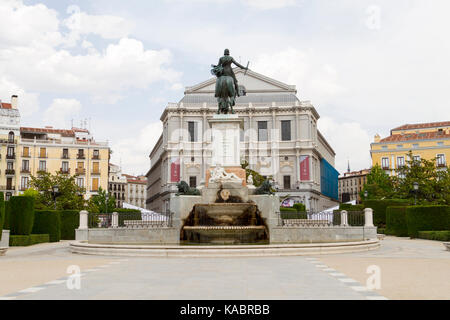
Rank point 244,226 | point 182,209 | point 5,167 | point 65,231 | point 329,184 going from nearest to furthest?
point 244,226, point 182,209, point 65,231, point 5,167, point 329,184

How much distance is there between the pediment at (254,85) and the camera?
106188 mm

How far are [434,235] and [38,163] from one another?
2894 inches

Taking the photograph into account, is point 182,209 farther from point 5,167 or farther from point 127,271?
point 5,167

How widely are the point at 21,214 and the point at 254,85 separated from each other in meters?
86.7

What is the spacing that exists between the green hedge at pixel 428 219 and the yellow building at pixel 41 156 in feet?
210

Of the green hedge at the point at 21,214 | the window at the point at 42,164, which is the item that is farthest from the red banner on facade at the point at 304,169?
the green hedge at the point at 21,214

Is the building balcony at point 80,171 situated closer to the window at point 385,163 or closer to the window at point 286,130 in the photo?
the window at point 286,130

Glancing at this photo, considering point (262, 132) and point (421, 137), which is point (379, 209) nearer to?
point (262, 132)

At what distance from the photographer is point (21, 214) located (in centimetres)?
2520

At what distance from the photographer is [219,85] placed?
963 inches

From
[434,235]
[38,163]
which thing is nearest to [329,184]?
[38,163]

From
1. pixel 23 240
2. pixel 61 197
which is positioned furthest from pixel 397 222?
pixel 61 197

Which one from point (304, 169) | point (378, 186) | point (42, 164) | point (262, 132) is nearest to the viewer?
point (378, 186)
